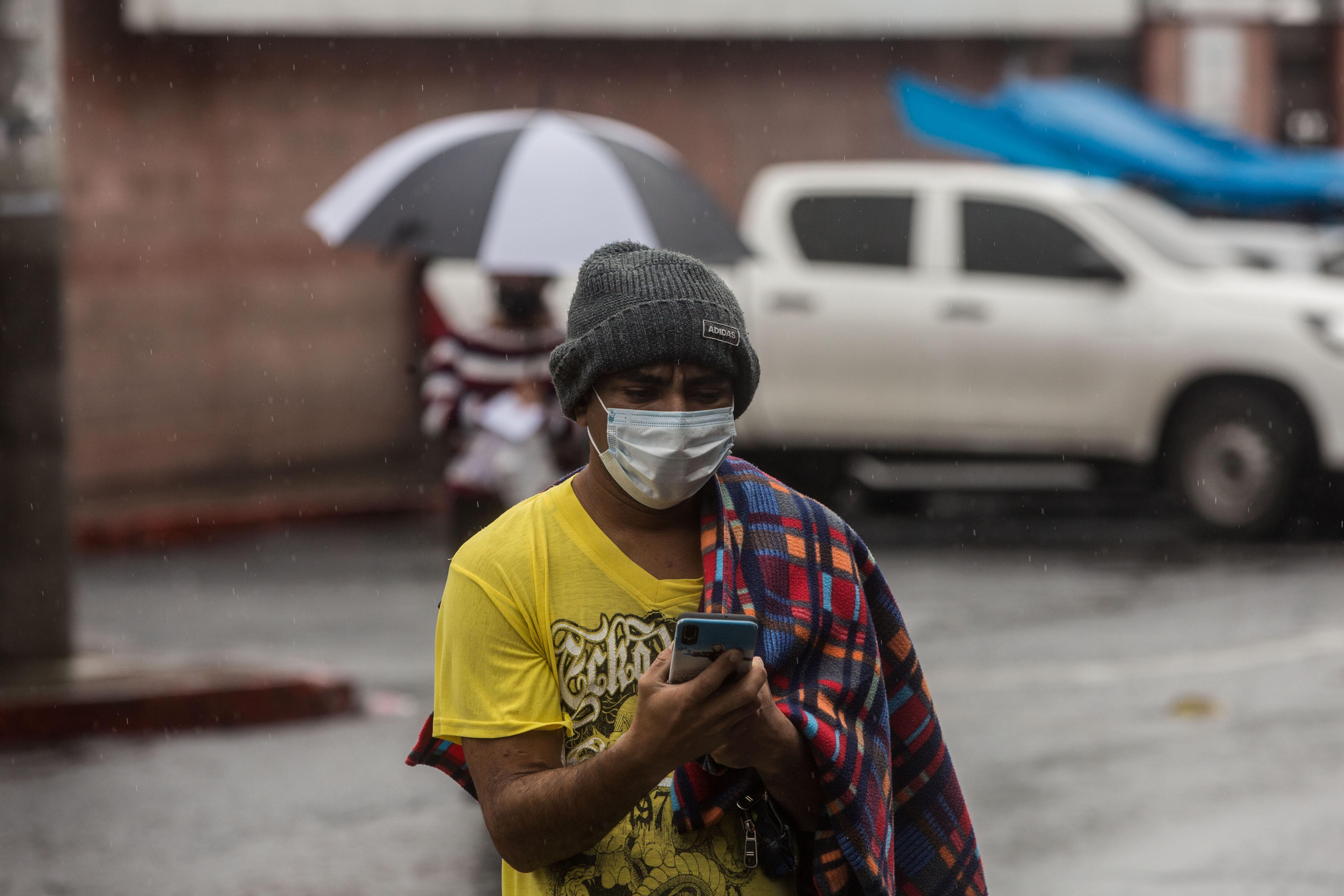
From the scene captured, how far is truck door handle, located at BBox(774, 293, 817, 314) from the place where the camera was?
1170 cm

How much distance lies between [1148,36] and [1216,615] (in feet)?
36.3

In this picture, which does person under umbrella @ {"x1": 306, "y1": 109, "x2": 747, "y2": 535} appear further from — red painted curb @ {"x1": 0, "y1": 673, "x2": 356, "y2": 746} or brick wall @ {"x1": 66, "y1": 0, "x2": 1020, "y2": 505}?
brick wall @ {"x1": 66, "y1": 0, "x2": 1020, "y2": 505}

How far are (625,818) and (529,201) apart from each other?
3.91 meters

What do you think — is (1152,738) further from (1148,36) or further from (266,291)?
(1148,36)

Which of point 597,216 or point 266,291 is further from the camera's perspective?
point 266,291

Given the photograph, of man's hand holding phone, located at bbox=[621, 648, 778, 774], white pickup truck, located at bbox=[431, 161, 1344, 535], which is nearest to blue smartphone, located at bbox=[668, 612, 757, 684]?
man's hand holding phone, located at bbox=[621, 648, 778, 774]

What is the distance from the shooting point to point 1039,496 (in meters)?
12.8

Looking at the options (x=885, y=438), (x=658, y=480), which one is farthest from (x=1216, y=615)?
(x=658, y=480)

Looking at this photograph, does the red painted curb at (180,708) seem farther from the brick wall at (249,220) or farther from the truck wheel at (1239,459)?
the brick wall at (249,220)

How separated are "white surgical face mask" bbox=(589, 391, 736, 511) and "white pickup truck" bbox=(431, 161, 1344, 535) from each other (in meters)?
9.06

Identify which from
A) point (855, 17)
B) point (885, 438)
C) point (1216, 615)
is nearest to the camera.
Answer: point (1216, 615)

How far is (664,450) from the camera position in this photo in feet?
7.11

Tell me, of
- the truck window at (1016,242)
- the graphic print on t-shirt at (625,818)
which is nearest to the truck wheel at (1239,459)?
the truck window at (1016,242)

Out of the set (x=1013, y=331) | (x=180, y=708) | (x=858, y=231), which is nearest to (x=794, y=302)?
(x=858, y=231)
